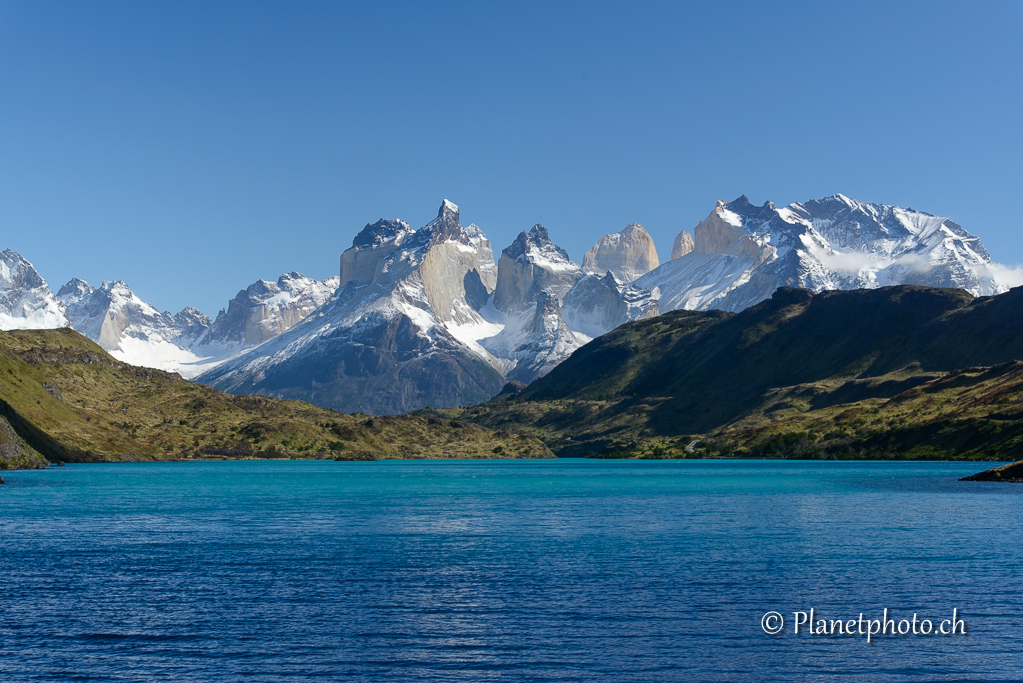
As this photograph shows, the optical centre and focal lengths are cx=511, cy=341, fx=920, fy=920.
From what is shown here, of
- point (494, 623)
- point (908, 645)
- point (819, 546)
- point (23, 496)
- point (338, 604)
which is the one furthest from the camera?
point (23, 496)

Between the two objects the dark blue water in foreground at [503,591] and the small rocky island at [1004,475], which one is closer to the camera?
the dark blue water in foreground at [503,591]

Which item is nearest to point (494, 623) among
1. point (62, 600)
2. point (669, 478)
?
point (62, 600)

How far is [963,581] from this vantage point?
55.8m

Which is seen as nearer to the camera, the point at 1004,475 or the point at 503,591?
the point at 503,591

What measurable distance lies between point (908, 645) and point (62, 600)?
43.9 metres

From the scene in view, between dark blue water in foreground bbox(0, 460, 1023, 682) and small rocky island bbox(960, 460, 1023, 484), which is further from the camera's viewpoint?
small rocky island bbox(960, 460, 1023, 484)

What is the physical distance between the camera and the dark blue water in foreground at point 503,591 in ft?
125

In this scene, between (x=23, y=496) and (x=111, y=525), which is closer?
(x=111, y=525)

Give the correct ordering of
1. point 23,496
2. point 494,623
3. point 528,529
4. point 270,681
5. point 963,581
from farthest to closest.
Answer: point 23,496
point 528,529
point 963,581
point 494,623
point 270,681

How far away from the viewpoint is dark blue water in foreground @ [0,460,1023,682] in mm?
38094

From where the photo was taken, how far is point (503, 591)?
178 ft

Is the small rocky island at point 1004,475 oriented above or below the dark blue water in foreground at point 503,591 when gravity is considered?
below

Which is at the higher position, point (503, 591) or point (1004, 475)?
point (503, 591)

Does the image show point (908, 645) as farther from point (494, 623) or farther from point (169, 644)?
point (169, 644)
